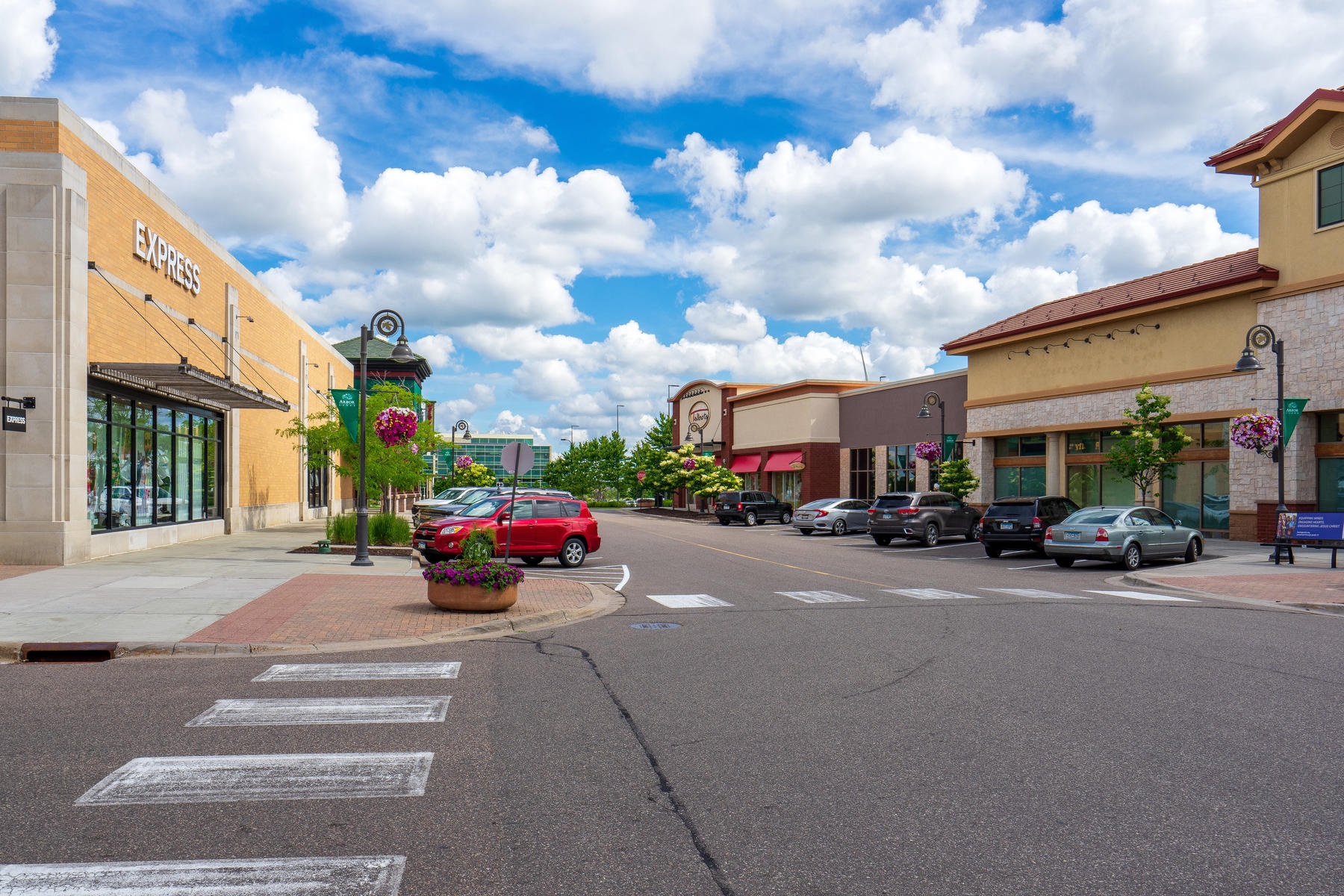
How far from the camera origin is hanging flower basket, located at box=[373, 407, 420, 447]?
24234 millimetres

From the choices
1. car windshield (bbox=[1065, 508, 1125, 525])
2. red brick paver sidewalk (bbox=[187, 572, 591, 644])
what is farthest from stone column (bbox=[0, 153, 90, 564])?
car windshield (bbox=[1065, 508, 1125, 525])

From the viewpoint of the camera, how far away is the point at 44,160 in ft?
57.8

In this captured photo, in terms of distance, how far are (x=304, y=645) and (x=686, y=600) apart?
6.40m

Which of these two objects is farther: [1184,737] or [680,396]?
[680,396]

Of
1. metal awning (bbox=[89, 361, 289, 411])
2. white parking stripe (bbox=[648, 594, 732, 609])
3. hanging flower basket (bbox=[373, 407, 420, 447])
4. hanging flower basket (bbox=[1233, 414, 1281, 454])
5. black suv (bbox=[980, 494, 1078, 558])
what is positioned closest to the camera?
white parking stripe (bbox=[648, 594, 732, 609])

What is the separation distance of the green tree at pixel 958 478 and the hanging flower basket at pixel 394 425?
2149 centimetres

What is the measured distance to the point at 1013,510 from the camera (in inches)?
993

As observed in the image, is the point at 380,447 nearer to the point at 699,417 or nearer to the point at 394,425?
the point at 394,425

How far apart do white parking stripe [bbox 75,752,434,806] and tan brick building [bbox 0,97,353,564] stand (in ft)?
47.5

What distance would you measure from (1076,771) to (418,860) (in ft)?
12.2

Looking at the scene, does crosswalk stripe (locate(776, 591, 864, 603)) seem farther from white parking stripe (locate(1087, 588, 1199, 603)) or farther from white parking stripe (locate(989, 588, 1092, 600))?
white parking stripe (locate(1087, 588, 1199, 603))

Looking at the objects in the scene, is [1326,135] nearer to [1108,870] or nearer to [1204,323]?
[1204,323]

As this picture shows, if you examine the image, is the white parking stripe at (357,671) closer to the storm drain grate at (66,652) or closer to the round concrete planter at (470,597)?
Answer: the storm drain grate at (66,652)

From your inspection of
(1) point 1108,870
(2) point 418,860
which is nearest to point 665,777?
(2) point 418,860
